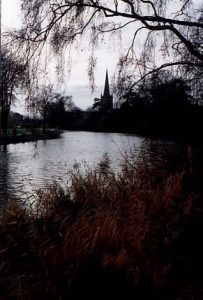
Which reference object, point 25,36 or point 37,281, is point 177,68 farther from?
point 37,281

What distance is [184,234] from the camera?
6195mm

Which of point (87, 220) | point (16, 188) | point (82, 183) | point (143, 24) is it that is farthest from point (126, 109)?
point (87, 220)

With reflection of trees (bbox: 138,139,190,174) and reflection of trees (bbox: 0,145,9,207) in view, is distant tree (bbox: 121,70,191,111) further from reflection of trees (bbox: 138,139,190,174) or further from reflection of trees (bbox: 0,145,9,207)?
reflection of trees (bbox: 0,145,9,207)

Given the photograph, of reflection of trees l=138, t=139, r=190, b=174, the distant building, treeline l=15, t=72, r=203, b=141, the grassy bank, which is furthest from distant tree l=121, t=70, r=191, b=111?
the grassy bank

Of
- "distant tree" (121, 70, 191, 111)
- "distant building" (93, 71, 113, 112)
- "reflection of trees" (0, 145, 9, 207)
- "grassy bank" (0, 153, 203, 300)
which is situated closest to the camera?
"grassy bank" (0, 153, 203, 300)

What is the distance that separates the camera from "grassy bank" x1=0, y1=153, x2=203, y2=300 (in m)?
4.11

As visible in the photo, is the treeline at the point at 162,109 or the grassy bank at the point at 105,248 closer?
the grassy bank at the point at 105,248

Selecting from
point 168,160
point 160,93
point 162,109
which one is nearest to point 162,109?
point 162,109

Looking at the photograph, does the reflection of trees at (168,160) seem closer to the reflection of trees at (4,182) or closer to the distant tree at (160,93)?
the distant tree at (160,93)

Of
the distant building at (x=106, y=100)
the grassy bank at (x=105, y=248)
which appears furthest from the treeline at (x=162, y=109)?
the grassy bank at (x=105, y=248)

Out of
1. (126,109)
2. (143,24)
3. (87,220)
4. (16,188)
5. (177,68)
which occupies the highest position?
(143,24)

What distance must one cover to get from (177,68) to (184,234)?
688cm

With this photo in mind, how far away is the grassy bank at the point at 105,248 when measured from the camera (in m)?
4.11

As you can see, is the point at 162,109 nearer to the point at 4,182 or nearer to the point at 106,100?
the point at 4,182
